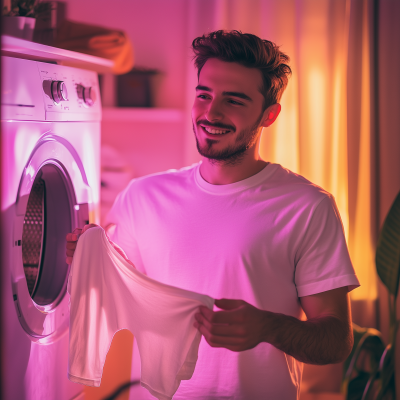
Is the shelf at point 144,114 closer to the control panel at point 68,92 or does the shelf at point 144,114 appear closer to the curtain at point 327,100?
the curtain at point 327,100

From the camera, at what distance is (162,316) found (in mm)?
1096

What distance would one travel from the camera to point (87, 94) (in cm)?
148

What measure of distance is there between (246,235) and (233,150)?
288 mm

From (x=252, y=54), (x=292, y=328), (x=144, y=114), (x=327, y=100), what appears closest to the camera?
(x=292, y=328)

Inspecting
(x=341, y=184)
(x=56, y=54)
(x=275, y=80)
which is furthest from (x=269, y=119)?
(x=341, y=184)

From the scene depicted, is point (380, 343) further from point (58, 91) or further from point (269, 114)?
point (58, 91)

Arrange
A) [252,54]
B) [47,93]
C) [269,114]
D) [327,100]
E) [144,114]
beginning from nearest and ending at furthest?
[47,93] < [252,54] < [269,114] < [327,100] < [144,114]

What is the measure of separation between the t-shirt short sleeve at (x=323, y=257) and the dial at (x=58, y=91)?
88 cm

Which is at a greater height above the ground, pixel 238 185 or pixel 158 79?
pixel 158 79

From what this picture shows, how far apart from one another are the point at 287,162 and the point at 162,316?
137cm

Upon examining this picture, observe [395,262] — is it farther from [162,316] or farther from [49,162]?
[49,162]

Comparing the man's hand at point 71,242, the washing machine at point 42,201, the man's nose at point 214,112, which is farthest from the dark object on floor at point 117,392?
the man's nose at point 214,112

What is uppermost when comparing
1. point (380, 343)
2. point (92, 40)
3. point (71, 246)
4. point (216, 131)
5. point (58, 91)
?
point (92, 40)

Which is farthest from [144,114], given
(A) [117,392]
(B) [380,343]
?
(B) [380,343]
